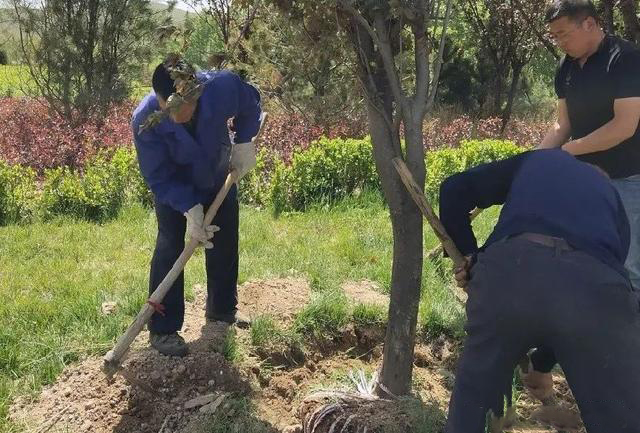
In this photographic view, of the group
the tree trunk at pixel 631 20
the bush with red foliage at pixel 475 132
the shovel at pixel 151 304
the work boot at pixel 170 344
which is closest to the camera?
the shovel at pixel 151 304

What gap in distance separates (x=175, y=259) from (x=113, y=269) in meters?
1.43

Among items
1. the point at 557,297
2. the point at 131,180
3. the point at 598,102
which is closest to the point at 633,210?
the point at 598,102

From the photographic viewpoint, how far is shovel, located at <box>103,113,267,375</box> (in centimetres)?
294

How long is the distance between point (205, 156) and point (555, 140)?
1.89 meters

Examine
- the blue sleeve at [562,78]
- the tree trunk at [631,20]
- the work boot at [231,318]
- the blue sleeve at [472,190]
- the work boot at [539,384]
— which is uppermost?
the tree trunk at [631,20]

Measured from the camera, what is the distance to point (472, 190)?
7.41 feet

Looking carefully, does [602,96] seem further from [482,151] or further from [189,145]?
[482,151]

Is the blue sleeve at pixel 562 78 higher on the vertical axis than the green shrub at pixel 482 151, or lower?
higher

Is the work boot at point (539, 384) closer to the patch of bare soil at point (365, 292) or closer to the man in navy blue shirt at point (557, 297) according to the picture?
the man in navy blue shirt at point (557, 297)

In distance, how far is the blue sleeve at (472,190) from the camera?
2197 mm

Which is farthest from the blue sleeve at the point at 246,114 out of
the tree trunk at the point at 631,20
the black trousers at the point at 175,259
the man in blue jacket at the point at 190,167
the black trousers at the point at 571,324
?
the tree trunk at the point at 631,20

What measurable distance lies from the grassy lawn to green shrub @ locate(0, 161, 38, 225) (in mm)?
290

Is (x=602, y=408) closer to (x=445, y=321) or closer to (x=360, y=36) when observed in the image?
(x=360, y=36)

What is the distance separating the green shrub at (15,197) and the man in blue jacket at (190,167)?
299 cm
